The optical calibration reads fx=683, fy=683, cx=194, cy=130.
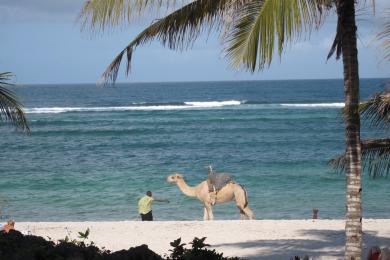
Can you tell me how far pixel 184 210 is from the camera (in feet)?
63.8

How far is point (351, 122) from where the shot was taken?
19.5ft

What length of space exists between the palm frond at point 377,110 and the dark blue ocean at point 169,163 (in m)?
0.23

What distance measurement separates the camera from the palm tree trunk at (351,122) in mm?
5762

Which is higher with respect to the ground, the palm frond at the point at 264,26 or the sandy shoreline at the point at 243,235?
the palm frond at the point at 264,26

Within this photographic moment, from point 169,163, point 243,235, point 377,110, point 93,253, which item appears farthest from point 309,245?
point 169,163

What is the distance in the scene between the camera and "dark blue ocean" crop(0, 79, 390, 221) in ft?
65.4

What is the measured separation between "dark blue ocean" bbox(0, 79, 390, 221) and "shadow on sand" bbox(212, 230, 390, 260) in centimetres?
209

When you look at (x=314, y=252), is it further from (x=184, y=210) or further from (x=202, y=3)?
(x=184, y=210)

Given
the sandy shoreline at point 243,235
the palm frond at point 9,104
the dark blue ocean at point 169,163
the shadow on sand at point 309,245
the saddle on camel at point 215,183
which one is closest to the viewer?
the palm frond at point 9,104

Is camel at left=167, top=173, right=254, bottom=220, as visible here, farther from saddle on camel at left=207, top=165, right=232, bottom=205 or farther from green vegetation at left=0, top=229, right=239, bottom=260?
green vegetation at left=0, top=229, right=239, bottom=260

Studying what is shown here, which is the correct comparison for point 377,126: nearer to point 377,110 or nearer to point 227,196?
point 377,110

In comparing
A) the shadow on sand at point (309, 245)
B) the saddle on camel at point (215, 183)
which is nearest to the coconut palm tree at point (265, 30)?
the shadow on sand at point (309, 245)

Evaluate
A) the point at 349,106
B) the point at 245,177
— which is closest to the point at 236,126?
the point at 245,177

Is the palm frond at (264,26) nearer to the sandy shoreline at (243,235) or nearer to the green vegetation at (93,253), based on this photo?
the green vegetation at (93,253)
